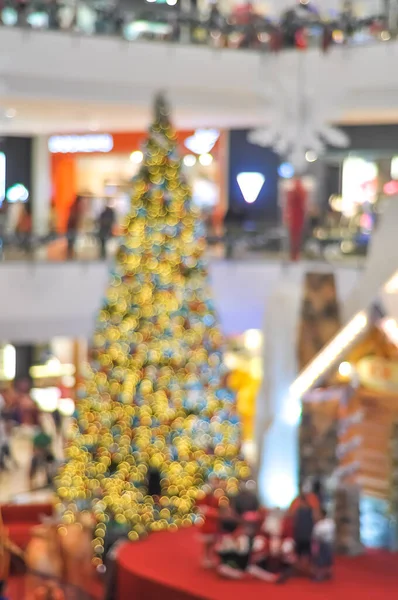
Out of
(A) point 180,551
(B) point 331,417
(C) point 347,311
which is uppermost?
(C) point 347,311

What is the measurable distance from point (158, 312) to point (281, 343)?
2108 mm

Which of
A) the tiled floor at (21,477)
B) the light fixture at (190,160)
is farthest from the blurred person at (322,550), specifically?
Answer: the light fixture at (190,160)

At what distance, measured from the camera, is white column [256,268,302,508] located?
13445mm

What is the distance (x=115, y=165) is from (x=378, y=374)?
1240cm

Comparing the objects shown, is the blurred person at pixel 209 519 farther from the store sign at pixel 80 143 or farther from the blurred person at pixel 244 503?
the store sign at pixel 80 143

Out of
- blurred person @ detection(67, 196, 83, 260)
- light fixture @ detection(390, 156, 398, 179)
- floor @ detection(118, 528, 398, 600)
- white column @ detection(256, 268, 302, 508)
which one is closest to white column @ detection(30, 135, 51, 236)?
light fixture @ detection(390, 156, 398, 179)

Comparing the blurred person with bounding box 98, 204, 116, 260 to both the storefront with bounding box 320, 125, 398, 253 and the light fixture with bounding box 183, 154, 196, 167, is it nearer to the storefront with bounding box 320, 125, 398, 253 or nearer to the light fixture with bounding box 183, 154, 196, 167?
the storefront with bounding box 320, 125, 398, 253

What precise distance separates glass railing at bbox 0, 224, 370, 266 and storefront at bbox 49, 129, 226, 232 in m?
5.51

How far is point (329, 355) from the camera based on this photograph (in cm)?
1289

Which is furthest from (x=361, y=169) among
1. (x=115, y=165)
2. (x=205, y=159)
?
(x=115, y=165)

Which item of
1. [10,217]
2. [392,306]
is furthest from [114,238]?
[392,306]

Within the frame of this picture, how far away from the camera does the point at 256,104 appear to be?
1775 centimetres

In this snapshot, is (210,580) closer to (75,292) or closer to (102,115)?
(75,292)

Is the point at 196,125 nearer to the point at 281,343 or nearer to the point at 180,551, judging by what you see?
the point at 281,343
